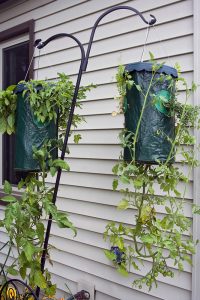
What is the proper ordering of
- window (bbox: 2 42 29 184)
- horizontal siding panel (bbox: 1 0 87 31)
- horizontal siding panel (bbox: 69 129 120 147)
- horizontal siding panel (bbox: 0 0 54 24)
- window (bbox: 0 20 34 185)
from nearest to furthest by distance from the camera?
horizontal siding panel (bbox: 69 129 120 147), horizontal siding panel (bbox: 1 0 87 31), horizontal siding panel (bbox: 0 0 54 24), window (bbox: 0 20 34 185), window (bbox: 2 42 29 184)

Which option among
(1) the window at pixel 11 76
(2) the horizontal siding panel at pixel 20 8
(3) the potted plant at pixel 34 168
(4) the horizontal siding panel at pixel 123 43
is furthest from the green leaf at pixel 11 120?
(1) the window at pixel 11 76

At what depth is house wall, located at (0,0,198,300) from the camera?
2.39 metres

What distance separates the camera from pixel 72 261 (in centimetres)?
314

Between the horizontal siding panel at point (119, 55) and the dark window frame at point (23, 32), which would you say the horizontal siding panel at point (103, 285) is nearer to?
the dark window frame at point (23, 32)

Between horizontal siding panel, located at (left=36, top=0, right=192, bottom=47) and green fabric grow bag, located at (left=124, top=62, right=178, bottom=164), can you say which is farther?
horizontal siding panel, located at (left=36, top=0, right=192, bottom=47)

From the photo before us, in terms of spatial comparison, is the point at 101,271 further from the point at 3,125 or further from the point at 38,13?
the point at 38,13

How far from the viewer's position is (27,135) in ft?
6.88

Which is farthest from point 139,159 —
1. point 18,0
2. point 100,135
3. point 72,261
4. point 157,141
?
point 18,0

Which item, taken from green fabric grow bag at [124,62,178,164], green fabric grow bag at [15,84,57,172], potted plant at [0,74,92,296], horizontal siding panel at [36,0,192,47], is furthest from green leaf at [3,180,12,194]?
horizontal siding panel at [36,0,192,47]

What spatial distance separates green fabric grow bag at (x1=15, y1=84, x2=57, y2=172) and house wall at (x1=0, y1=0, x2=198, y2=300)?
80cm

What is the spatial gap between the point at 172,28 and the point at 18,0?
6.72 ft

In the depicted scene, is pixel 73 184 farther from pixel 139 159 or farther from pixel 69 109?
pixel 139 159

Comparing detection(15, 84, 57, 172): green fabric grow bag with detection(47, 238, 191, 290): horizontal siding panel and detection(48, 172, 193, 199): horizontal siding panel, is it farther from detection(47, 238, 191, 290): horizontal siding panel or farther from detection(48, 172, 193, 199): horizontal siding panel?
detection(47, 238, 191, 290): horizontal siding panel

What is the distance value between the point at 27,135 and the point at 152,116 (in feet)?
2.36
